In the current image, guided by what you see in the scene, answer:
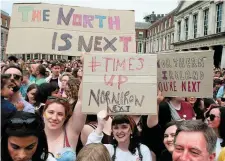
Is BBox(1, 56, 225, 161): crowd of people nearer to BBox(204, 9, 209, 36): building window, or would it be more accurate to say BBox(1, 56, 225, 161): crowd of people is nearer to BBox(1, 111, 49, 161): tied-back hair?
BBox(1, 111, 49, 161): tied-back hair

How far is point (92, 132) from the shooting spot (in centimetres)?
268

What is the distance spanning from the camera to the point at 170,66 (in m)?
3.36

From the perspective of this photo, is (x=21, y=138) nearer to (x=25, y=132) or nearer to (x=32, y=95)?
(x=25, y=132)

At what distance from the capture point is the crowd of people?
6.05ft

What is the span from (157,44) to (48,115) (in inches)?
2476

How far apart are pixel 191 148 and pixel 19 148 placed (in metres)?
1.04

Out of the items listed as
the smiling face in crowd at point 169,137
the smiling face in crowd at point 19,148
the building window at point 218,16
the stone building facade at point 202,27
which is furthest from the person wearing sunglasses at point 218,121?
the building window at point 218,16

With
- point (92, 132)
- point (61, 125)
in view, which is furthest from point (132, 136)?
point (61, 125)

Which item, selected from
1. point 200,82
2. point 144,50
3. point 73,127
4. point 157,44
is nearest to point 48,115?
point 73,127

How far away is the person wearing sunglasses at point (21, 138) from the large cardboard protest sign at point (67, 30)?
1.53 metres

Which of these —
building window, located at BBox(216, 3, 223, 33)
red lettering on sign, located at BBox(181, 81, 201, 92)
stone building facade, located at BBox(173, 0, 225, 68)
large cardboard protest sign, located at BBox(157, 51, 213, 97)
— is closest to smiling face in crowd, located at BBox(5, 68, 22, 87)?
large cardboard protest sign, located at BBox(157, 51, 213, 97)

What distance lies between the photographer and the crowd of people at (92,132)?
1.84 m

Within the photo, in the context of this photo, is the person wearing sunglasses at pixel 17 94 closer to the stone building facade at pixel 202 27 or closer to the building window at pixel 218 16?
the stone building facade at pixel 202 27

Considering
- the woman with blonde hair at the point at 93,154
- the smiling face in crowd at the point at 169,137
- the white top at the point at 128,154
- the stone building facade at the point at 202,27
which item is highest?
the stone building facade at the point at 202,27
